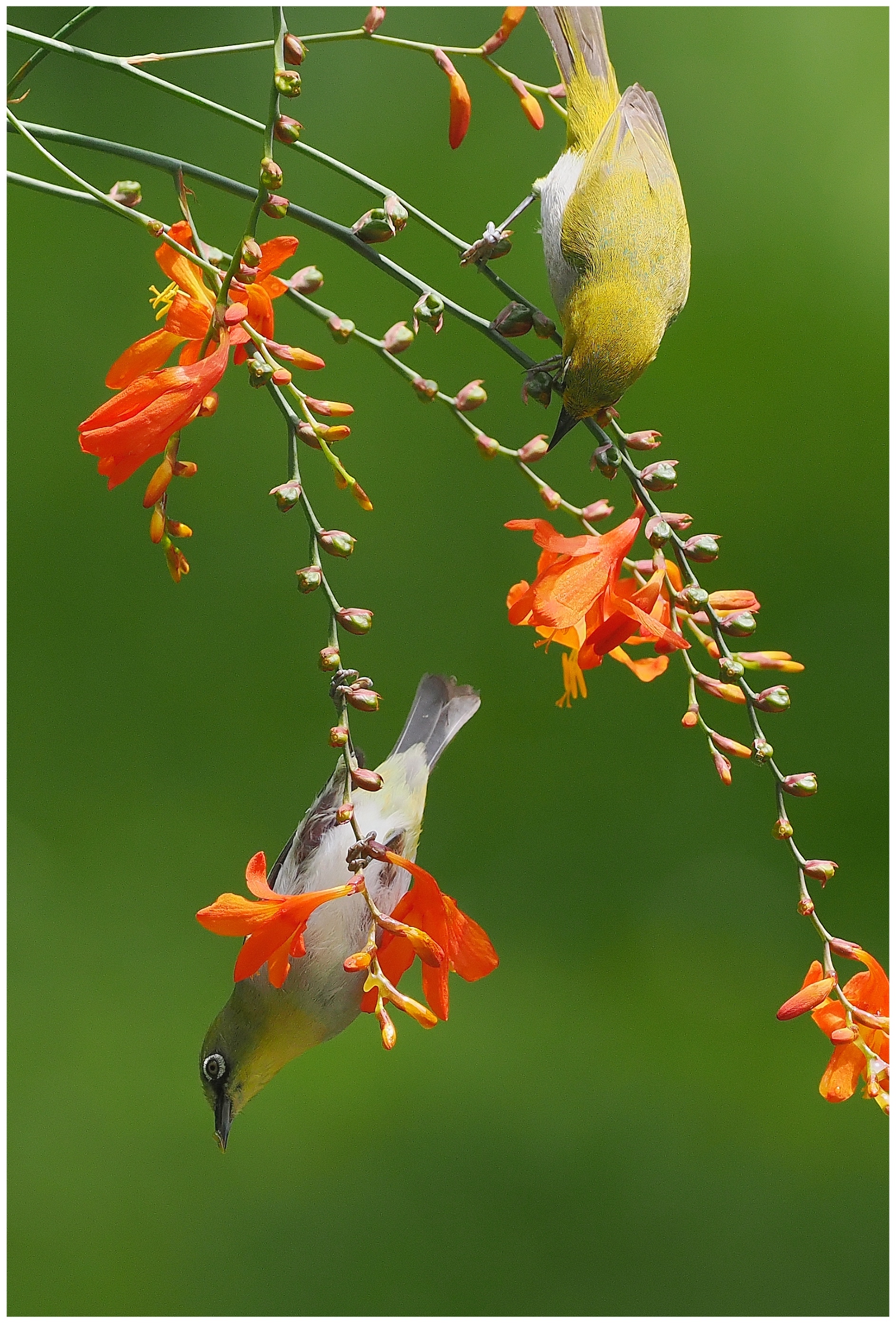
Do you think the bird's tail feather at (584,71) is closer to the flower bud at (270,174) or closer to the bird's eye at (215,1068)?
the flower bud at (270,174)

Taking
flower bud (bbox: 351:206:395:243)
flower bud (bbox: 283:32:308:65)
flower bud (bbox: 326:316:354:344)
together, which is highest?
flower bud (bbox: 283:32:308:65)

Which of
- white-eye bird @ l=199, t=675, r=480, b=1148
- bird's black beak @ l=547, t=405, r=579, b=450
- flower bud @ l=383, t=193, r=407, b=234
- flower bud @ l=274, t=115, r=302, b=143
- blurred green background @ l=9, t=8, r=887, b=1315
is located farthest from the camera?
blurred green background @ l=9, t=8, r=887, b=1315

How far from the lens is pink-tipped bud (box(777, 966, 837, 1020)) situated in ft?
1.76

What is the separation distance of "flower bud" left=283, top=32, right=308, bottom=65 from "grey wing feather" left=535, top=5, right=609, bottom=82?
0.49 meters

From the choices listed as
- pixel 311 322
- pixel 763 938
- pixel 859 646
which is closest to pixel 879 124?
pixel 859 646

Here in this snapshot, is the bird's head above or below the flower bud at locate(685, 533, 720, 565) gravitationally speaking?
below

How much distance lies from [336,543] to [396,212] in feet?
0.50

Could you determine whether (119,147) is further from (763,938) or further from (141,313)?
(763,938)

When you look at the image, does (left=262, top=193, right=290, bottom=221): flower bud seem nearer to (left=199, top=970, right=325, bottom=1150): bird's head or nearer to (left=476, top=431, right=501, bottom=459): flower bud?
(left=476, top=431, right=501, bottom=459): flower bud

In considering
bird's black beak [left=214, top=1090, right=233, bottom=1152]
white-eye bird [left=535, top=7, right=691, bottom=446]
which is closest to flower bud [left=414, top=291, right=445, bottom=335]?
white-eye bird [left=535, top=7, right=691, bottom=446]

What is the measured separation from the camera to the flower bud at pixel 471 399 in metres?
0.50

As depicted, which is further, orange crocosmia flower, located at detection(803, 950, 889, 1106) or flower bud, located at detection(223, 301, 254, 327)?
orange crocosmia flower, located at detection(803, 950, 889, 1106)

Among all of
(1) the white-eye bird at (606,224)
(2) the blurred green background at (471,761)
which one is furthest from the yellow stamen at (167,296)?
(2) the blurred green background at (471,761)

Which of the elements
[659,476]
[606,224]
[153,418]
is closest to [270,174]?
[153,418]
